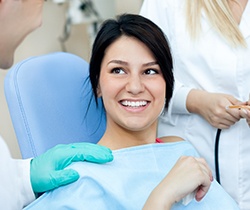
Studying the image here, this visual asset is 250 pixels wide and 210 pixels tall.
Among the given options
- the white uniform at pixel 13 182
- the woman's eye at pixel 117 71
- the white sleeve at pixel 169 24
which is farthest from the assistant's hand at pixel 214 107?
the white uniform at pixel 13 182

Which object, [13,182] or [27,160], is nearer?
[13,182]

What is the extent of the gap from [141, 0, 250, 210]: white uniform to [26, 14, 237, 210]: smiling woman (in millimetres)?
69

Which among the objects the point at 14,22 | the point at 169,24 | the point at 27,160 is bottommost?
the point at 27,160

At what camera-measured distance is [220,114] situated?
157 cm

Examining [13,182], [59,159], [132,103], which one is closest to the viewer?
[13,182]

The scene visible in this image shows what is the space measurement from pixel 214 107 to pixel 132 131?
0.91 feet

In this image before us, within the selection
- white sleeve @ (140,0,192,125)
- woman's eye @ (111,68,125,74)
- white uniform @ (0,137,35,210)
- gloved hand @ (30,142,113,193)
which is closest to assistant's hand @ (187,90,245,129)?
white sleeve @ (140,0,192,125)

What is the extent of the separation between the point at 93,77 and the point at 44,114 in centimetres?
21

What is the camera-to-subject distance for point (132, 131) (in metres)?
1.55

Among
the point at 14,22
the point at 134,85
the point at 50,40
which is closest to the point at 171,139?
the point at 134,85

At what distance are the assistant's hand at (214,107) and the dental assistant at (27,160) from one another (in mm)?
385

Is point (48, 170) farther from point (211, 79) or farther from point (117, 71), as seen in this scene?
point (211, 79)

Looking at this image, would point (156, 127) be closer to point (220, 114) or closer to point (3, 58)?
point (220, 114)

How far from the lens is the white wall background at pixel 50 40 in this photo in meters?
3.09
